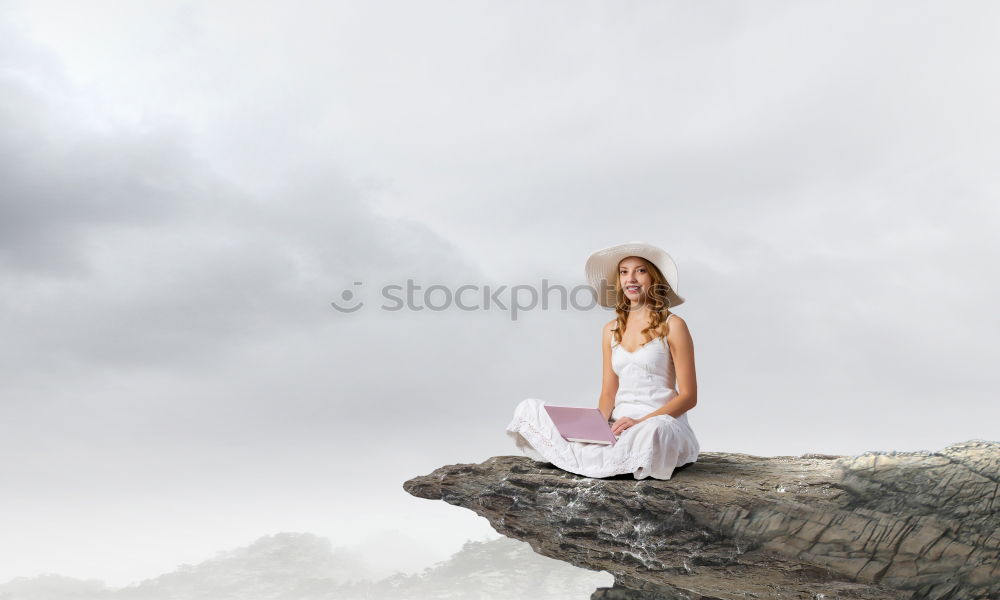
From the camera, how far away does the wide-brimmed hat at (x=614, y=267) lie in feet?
22.4

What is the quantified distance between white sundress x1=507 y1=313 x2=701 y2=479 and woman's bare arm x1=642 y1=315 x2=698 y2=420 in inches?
3.6

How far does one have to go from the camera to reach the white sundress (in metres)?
6.04

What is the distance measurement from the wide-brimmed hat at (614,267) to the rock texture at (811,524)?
5.40ft

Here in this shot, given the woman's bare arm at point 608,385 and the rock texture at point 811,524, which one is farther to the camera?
the woman's bare arm at point 608,385

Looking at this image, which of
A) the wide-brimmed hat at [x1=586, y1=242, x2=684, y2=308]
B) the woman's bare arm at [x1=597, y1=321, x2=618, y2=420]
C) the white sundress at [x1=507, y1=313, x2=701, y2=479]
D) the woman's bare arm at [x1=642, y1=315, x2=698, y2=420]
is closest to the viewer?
the white sundress at [x1=507, y1=313, x2=701, y2=479]

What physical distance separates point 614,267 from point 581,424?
5.03ft

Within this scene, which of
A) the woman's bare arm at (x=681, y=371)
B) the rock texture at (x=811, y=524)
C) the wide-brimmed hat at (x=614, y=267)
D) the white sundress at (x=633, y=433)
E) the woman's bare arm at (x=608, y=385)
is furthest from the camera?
the woman's bare arm at (x=608, y=385)

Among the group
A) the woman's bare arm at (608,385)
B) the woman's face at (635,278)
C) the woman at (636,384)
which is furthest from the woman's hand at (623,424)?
the woman's face at (635,278)

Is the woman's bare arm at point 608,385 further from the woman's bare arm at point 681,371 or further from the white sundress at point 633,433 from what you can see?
the woman's bare arm at point 681,371

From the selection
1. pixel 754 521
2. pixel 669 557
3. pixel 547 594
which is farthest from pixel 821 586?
pixel 547 594

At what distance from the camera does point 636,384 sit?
6633mm

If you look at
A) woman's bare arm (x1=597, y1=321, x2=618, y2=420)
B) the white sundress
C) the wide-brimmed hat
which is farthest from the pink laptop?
the wide-brimmed hat

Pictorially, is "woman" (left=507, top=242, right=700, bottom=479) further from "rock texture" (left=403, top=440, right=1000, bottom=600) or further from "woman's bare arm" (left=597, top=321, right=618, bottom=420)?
"rock texture" (left=403, top=440, right=1000, bottom=600)

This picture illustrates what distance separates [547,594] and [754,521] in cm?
1720
